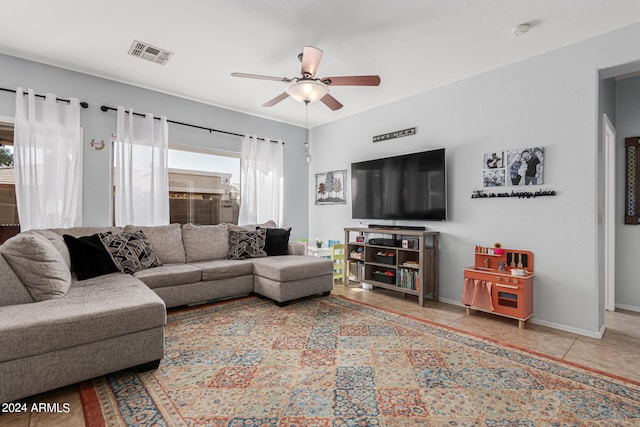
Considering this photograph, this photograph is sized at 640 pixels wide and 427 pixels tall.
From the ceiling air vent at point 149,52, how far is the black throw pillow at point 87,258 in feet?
5.97

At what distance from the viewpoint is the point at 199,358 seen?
7.25ft

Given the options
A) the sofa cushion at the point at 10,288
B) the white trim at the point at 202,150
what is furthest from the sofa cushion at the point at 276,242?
the sofa cushion at the point at 10,288

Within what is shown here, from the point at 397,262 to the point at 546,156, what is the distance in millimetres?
1832

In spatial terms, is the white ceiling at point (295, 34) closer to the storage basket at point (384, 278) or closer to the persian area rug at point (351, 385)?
the storage basket at point (384, 278)

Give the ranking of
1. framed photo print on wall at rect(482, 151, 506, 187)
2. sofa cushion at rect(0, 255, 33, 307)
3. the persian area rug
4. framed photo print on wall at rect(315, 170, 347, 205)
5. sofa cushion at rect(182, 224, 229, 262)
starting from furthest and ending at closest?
framed photo print on wall at rect(315, 170, 347, 205) < sofa cushion at rect(182, 224, 229, 262) < framed photo print on wall at rect(482, 151, 506, 187) < sofa cushion at rect(0, 255, 33, 307) < the persian area rug

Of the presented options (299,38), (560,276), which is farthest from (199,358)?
(560,276)

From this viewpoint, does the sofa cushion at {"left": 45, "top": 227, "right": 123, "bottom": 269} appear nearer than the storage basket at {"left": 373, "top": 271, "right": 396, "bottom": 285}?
Yes

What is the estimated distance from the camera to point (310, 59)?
2.48m

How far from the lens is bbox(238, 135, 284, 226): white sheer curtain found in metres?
4.79

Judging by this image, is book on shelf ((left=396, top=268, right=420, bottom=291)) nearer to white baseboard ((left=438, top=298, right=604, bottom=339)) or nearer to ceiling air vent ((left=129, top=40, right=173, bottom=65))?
white baseboard ((left=438, top=298, right=604, bottom=339))

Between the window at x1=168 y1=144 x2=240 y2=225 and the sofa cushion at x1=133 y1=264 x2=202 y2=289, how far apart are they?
1178 mm

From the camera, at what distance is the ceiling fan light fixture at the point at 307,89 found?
8.74ft

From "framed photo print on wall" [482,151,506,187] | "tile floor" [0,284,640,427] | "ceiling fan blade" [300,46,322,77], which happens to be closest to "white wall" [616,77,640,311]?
"tile floor" [0,284,640,427]

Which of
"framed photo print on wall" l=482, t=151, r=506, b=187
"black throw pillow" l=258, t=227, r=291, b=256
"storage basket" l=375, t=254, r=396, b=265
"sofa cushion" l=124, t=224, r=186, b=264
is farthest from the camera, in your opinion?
"black throw pillow" l=258, t=227, r=291, b=256
